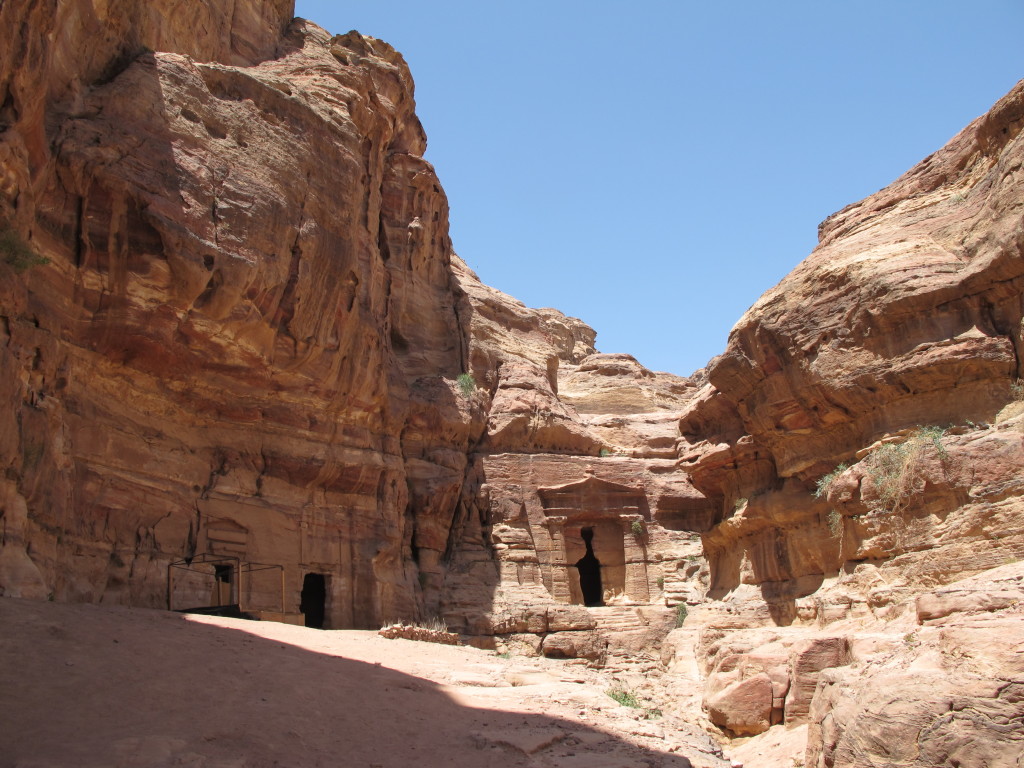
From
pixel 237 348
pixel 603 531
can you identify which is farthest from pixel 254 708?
pixel 603 531

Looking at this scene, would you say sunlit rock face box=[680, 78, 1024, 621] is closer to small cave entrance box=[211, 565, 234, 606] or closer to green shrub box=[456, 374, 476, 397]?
green shrub box=[456, 374, 476, 397]

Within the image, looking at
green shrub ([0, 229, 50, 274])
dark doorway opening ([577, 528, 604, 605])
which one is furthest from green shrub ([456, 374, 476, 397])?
green shrub ([0, 229, 50, 274])

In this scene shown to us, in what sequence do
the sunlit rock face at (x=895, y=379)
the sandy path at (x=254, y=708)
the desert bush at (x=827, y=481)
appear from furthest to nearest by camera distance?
the desert bush at (x=827, y=481), the sunlit rock face at (x=895, y=379), the sandy path at (x=254, y=708)

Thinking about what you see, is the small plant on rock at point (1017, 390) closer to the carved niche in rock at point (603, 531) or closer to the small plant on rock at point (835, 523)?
the small plant on rock at point (835, 523)

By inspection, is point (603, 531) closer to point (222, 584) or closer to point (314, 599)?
point (314, 599)

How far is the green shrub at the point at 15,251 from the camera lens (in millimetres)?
14820

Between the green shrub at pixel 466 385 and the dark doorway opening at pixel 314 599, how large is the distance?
9.51 meters

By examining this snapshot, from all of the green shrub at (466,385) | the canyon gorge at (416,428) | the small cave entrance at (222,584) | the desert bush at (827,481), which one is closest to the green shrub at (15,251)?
the canyon gorge at (416,428)

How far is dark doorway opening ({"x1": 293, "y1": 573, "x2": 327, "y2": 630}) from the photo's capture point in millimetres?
24859

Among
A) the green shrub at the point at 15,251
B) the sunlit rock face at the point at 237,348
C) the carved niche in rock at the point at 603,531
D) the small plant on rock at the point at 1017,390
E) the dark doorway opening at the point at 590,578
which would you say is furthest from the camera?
the dark doorway opening at the point at 590,578

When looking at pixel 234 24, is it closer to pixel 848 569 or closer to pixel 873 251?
pixel 873 251

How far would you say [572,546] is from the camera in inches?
1291

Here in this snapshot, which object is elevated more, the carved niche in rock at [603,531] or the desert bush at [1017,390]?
the desert bush at [1017,390]

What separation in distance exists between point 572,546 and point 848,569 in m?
15.3
